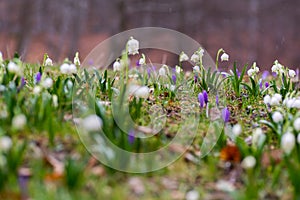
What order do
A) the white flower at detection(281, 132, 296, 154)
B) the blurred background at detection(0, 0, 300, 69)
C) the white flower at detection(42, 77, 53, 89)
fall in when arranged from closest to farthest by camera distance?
the white flower at detection(281, 132, 296, 154) → the white flower at detection(42, 77, 53, 89) → the blurred background at detection(0, 0, 300, 69)

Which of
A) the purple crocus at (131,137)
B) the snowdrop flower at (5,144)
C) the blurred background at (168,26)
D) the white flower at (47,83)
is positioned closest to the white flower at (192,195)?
the purple crocus at (131,137)

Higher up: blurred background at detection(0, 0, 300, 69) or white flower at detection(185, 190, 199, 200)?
blurred background at detection(0, 0, 300, 69)

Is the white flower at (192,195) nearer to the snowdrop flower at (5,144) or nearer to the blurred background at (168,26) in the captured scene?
the snowdrop flower at (5,144)

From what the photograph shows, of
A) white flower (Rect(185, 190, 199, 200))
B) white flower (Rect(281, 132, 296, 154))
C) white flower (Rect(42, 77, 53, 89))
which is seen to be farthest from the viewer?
white flower (Rect(42, 77, 53, 89))

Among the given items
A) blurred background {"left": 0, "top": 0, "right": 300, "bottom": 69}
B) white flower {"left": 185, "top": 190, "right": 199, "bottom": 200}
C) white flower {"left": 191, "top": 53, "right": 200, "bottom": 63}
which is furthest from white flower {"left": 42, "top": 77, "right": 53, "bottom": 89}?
blurred background {"left": 0, "top": 0, "right": 300, "bottom": 69}

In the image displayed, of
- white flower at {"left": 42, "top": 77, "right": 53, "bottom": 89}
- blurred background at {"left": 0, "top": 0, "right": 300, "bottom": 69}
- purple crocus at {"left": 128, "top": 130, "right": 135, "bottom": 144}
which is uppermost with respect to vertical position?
blurred background at {"left": 0, "top": 0, "right": 300, "bottom": 69}

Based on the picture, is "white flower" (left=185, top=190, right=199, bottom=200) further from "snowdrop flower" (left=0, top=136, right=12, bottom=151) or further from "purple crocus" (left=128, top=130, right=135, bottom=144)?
"snowdrop flower" (left=0, top=136, right=12, bottom=151)

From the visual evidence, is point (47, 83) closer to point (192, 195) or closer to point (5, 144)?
point (5, 144)

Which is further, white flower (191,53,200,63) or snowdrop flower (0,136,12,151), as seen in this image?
white flower (191,53,200,63)

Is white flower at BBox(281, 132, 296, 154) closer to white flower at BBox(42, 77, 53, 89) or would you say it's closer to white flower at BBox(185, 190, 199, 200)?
white flower at BBox(185, 190, 199, 200)
